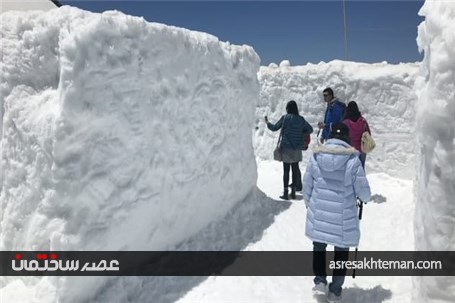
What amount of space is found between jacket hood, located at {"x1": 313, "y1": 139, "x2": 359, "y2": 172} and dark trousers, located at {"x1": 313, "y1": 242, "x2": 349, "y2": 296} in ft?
2.55

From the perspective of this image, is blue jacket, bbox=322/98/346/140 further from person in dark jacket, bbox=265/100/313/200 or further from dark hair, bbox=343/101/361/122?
person in dark jacket, bbox=265/100/313/200

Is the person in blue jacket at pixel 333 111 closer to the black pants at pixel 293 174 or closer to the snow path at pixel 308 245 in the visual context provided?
the black pants at pixel 293 174

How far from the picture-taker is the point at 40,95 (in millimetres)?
3631

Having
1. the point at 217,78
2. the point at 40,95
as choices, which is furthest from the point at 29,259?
the point at 217,78

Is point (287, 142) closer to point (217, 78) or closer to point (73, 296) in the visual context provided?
point (217, 78)

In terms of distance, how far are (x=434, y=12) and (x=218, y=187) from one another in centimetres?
356

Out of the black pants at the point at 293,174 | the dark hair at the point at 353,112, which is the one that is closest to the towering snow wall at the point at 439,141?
the dark hair at the point at 353,112

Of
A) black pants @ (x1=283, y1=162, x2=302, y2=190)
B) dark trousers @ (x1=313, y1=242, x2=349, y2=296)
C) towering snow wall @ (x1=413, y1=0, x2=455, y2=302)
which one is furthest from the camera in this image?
black pants @ (x1=283, y1=162, x2=302, y2=190)

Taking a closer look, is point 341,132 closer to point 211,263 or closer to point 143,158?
point 143,158

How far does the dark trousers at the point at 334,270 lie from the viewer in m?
3.71

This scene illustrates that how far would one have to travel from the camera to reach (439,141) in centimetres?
278

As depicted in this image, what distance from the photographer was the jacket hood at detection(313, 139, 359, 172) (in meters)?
3.60

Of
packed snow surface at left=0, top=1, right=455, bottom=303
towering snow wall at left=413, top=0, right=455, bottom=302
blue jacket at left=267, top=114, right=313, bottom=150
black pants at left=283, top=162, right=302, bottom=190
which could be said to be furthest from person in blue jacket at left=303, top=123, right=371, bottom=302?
black pants at left=283, top=162, right=302, bottom=190

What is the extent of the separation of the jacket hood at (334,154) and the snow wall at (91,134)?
5.67 feet
